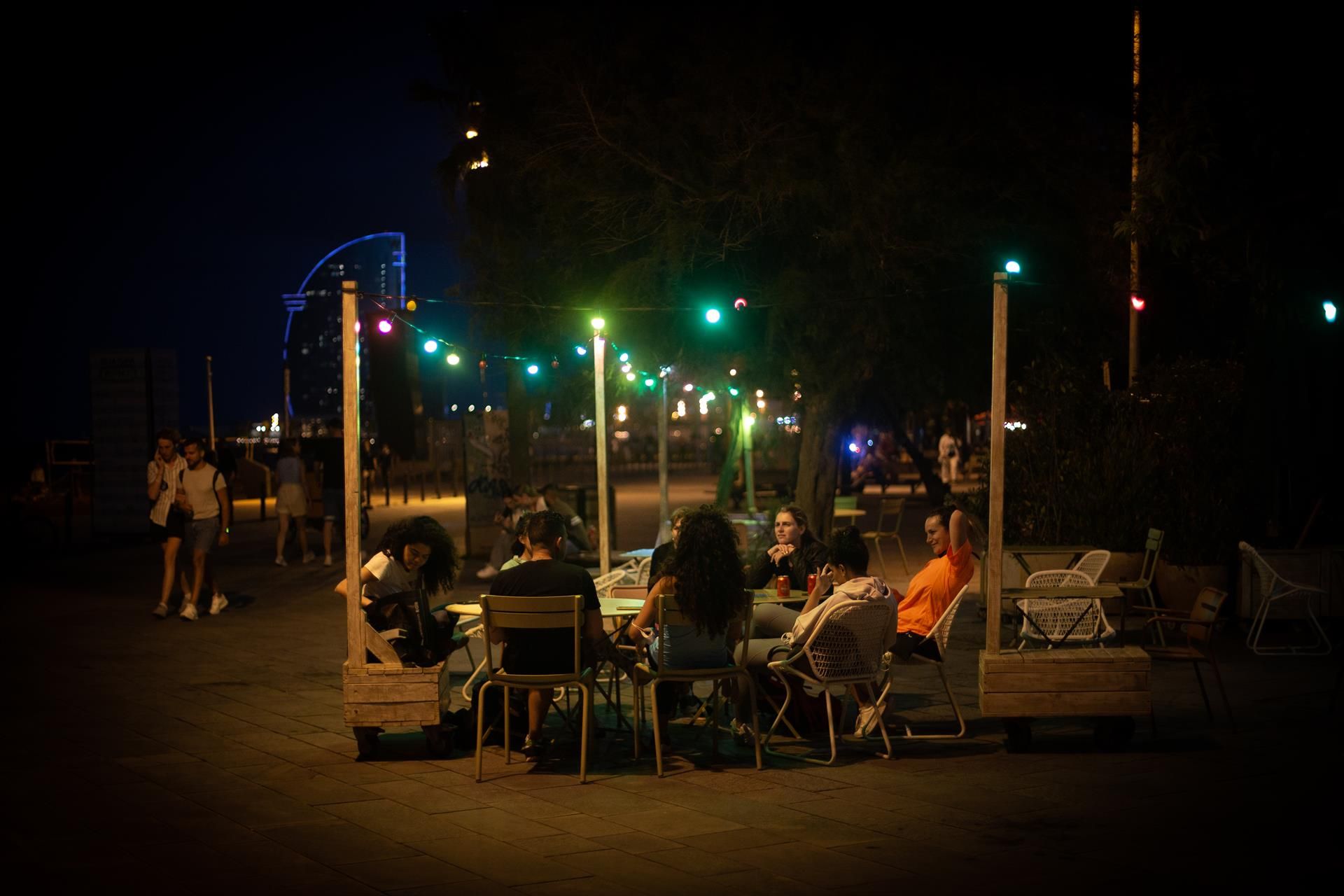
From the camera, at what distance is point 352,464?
7328 millimetres

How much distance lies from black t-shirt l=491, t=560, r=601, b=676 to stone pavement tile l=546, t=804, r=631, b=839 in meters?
1.07

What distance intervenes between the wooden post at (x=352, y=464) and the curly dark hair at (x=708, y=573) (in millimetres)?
1659

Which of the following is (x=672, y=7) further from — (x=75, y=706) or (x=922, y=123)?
(x=75, y=706)

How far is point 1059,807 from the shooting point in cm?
627

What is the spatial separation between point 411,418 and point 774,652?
89.0 feet

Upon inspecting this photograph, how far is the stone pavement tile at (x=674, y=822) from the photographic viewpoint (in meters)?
6.00

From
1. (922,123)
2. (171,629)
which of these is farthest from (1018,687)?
(922,123)

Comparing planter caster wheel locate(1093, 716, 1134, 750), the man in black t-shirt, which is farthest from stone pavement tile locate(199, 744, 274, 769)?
planter caster wheel locate(1093, 716, 1134, 750)

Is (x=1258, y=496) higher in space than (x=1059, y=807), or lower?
higher

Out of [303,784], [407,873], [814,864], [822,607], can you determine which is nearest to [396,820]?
[407,873]

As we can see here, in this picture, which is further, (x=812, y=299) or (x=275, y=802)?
(x=812, y=299)

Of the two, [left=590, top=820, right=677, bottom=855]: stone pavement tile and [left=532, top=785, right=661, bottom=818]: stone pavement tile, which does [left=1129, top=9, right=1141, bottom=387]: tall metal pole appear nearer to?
[left=532, top=785, right=661, bottom=818]: stone pavement tile

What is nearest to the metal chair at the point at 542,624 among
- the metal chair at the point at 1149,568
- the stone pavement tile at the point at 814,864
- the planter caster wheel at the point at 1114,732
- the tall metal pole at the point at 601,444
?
the stone pavement tile at the point at 814,864

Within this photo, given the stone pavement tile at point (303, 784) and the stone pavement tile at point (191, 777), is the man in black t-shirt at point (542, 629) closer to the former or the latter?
the stone pavement tile at point (303, 784)
